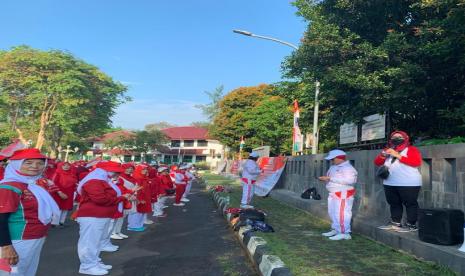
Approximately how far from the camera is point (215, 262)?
6.43 meters

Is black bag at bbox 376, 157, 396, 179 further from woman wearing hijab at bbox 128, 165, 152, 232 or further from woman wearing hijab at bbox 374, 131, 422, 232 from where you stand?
woman wearing hijab at bbox 128, 165, 152, 232

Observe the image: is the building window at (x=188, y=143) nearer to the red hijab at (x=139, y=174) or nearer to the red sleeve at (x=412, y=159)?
the red hijab at (x=139, y=174)

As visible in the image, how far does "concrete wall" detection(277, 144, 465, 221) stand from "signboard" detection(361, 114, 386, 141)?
52.7 inches

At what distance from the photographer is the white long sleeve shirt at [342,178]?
292 inches

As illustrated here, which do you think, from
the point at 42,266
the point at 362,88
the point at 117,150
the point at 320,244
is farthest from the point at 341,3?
the point at 117,150

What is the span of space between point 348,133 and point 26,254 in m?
10.4

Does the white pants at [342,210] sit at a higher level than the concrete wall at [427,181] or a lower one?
lower

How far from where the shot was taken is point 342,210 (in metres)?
7.34

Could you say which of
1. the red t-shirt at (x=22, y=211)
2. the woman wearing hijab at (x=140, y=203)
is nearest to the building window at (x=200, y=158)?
the woman wearing hijab at (x=140, y=203)

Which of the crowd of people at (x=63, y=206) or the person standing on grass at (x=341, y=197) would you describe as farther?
the person standing on grass at (x=341, y=197)

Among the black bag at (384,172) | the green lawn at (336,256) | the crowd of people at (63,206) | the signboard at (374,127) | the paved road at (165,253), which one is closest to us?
the crowd of people at (63,206)

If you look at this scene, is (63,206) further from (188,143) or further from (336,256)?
(188,143)

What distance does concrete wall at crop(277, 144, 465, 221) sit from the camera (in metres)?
5.97

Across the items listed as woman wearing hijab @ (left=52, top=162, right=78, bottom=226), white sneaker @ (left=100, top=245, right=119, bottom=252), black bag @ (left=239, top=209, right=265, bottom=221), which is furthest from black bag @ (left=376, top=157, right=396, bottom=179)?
woman wearing hijab @ (left=52, top=162, right=78, bottom=226)
